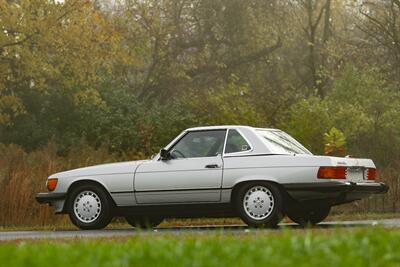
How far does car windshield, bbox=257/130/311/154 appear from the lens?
15445 millimetres

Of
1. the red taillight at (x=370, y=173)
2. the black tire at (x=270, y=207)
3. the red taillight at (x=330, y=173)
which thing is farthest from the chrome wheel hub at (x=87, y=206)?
the red taillight at (x=370, y=173)

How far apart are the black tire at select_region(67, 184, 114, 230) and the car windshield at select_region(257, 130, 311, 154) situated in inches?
105

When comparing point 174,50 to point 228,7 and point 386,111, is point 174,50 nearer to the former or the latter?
point 228,7

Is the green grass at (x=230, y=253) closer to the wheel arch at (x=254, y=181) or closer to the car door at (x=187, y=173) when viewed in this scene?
the wheel arch at (x=254, y=181)

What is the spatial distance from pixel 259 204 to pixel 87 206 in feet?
9.59

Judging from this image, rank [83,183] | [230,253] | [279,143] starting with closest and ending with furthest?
[230,253] → [279,143] → [83,183]

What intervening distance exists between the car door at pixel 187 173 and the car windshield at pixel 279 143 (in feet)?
2.23

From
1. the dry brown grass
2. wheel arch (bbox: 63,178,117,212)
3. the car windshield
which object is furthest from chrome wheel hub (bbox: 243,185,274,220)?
the dry brown grass

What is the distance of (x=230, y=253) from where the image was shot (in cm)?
722

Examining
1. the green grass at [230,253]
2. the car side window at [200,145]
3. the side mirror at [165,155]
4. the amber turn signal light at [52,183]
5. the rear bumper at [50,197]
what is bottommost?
the green grass at [230,253]

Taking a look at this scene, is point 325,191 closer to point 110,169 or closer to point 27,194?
point 110,169

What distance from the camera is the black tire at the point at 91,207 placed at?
16.0 metres

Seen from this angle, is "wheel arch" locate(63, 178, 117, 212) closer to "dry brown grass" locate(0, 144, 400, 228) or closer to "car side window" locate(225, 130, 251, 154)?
"car side window" locate(225, 130, 251, 154)

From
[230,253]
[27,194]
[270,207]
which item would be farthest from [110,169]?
[230,253]
